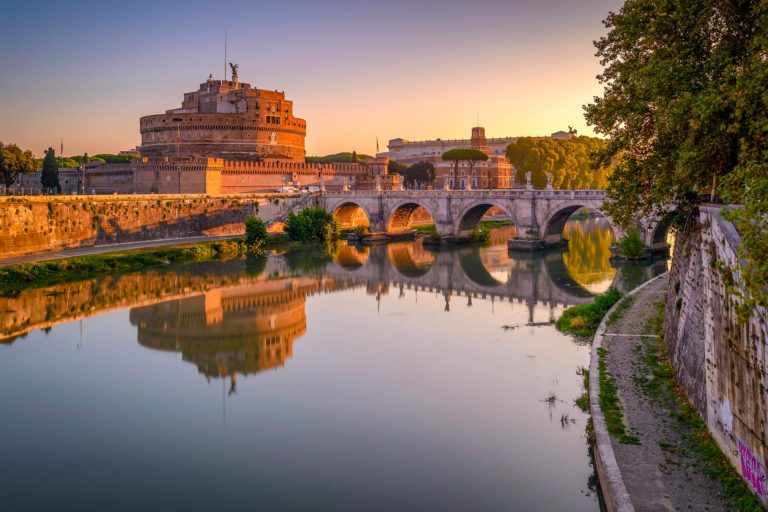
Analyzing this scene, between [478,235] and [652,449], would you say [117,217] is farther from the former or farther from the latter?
[652,449]

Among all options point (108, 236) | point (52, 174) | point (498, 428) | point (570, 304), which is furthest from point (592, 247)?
point (52, 174)

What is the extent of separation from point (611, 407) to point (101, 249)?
2519 cm

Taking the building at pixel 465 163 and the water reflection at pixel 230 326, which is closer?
the water reflection at pixel 230 326

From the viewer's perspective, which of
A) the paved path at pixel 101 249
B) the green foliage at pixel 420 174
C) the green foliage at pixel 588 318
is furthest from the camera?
the green foliage at pixel 420 174

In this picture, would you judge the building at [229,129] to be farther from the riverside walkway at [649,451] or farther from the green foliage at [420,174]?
the riverside walkway at [649,451]

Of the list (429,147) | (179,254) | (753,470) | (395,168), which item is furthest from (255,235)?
(429,147)

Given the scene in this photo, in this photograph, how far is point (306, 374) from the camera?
1320 centimetres

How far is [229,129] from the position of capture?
51562 mm

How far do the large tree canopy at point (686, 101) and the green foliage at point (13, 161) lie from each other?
32.8m

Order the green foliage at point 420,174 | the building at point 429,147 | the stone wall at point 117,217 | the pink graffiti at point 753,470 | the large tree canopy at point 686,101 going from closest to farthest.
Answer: the pink graffiti at point 753,470
the large tree canopy at point 686,101
the stone wall at point 117,217
the green foliage at point 420,174
the building at point 429,147

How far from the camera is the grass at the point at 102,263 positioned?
872 inches

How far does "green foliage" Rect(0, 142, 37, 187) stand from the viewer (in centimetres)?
3534

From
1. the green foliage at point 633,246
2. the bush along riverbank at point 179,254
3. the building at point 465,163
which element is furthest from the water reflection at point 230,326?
the building at point 465,163

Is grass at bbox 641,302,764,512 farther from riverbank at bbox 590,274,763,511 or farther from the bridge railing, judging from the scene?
the bridge railing
